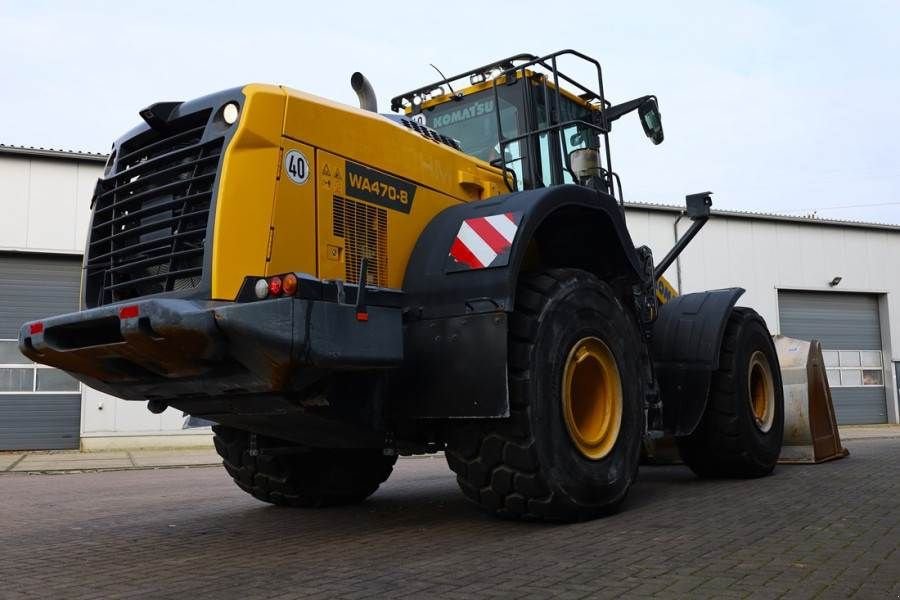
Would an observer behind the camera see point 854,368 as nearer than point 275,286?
No

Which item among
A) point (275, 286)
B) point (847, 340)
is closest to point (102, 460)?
point (275, 286)

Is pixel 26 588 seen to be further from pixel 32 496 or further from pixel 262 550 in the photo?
pixel 32 496

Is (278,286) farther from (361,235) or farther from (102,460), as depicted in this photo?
(102,460)

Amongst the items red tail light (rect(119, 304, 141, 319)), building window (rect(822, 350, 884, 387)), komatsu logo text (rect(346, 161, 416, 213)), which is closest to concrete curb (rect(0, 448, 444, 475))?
komatsu logo text (rect(346, 161, 416, 213))

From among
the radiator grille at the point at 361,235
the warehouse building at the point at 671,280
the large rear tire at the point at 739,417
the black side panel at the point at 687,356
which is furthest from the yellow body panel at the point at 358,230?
the warehouse building at the point at 671,280

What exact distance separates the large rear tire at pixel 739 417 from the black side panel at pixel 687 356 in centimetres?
40

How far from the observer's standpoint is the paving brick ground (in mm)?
3615

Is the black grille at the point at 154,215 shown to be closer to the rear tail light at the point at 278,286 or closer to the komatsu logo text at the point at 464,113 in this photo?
the rear tail light at the point at 278,286

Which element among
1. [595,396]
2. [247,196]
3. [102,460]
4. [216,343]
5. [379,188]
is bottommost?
[102,460]

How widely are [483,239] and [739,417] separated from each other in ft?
11.8

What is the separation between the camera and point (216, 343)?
13.3 feet

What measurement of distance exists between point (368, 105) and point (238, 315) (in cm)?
227

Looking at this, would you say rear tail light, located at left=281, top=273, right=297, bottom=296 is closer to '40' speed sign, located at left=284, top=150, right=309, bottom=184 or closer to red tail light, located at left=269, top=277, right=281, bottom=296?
red tail light, located at left=269, top=277, right=281, bottom=296

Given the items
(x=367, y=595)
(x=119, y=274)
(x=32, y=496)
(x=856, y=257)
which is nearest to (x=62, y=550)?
(x=119, y=274)
